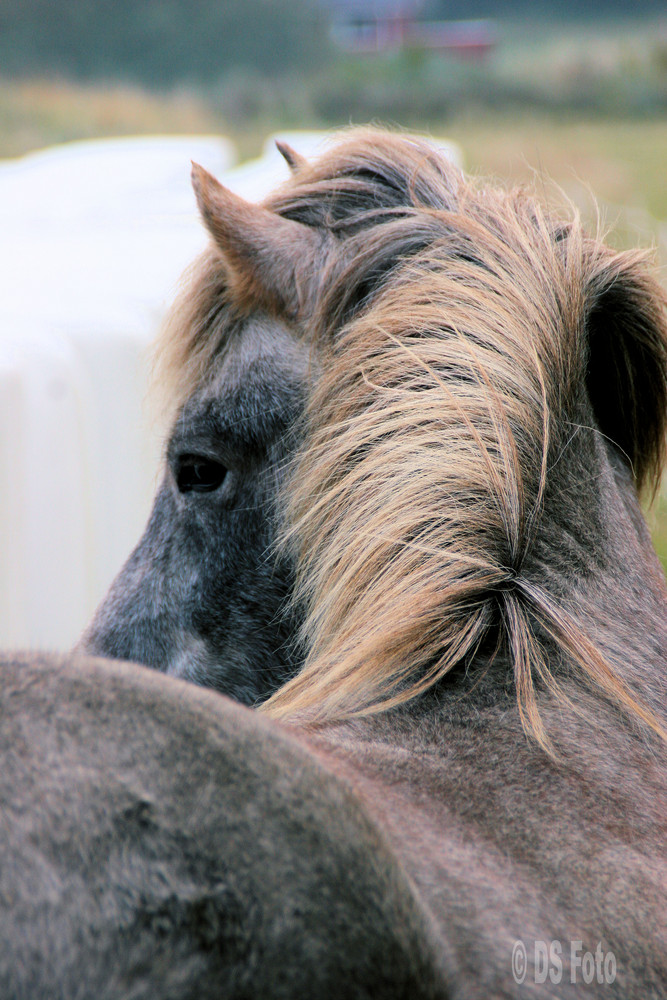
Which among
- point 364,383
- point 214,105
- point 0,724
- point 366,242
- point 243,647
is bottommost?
point 243,647

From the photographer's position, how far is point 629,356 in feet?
3.63

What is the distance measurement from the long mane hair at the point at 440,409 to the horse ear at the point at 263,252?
0.03m

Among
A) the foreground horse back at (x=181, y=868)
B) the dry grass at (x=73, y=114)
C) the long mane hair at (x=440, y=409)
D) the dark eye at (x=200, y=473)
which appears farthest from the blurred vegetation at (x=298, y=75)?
the foreground horse back at (x=181, y=868)

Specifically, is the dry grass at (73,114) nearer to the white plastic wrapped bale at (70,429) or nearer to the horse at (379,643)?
the white plastic wrapped bale at (70,429)

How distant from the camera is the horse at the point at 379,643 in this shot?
48cm

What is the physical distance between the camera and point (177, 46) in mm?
9820

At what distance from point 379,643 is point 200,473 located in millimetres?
431

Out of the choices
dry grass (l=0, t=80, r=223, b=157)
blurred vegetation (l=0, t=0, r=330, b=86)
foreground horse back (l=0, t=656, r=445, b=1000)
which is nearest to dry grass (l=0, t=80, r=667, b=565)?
dry grass (l=0, t=80, r=223, b=157)

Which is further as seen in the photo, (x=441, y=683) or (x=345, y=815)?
(x=441, y=683)

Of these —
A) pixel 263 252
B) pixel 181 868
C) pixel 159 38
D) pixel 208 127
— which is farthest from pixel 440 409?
pixel 159 38

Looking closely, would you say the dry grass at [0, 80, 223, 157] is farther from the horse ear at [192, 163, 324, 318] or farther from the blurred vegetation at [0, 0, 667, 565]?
the horse ear at [192, 163, 324, 318]

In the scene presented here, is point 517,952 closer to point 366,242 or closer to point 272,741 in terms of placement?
point 272,741

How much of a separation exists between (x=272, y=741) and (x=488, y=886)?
0.18 metres

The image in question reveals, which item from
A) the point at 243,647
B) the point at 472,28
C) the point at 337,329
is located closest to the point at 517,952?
the point at 243,647
